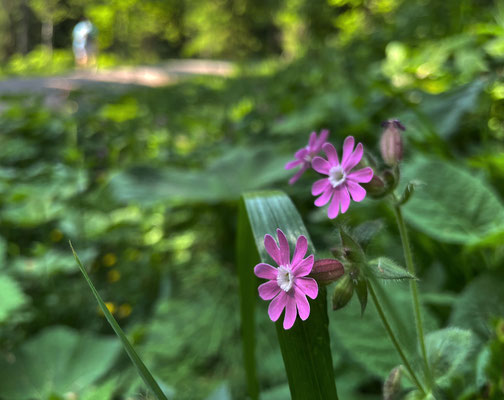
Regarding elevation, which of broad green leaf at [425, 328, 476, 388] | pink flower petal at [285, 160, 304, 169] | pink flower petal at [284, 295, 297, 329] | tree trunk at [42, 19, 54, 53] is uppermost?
tree trunk at [42, 19, 54, 53]

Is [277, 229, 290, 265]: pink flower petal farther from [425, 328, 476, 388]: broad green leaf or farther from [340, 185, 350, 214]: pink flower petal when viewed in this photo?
[425, 328, 476, 388]: broad green leaf

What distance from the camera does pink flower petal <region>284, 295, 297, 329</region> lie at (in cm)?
33

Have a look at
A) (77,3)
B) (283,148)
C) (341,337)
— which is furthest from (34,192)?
(77,3)

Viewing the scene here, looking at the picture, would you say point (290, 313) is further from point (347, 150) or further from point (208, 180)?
point (208, 180)

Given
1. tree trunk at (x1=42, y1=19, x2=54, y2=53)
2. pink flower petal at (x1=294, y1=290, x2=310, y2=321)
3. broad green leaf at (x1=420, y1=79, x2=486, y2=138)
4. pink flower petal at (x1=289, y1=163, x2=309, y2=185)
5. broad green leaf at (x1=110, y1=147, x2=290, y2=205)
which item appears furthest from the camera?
tree trunk at (x1=42, y1=19, x2=54, y2=53)

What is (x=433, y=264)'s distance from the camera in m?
0.93

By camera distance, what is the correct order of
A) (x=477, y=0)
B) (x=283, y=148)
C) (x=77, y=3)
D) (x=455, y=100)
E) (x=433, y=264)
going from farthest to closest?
(x=77, y=3), (x=477, y=0), (x=283, y=148), (x=455, y=100), (x=433, y=264)

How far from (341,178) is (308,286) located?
111 millimetres

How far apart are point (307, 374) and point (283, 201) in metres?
0.18

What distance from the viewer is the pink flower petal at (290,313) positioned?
12.8 inches

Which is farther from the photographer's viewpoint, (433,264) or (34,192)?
(34,192)

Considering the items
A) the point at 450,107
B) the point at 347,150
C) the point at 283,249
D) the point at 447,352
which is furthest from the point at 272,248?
the point at 450,107

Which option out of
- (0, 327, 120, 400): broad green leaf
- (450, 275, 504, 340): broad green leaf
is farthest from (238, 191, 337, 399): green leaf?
(0, 327, 120, 400): broad green leaf

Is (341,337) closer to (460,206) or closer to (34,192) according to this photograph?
(460,206)
